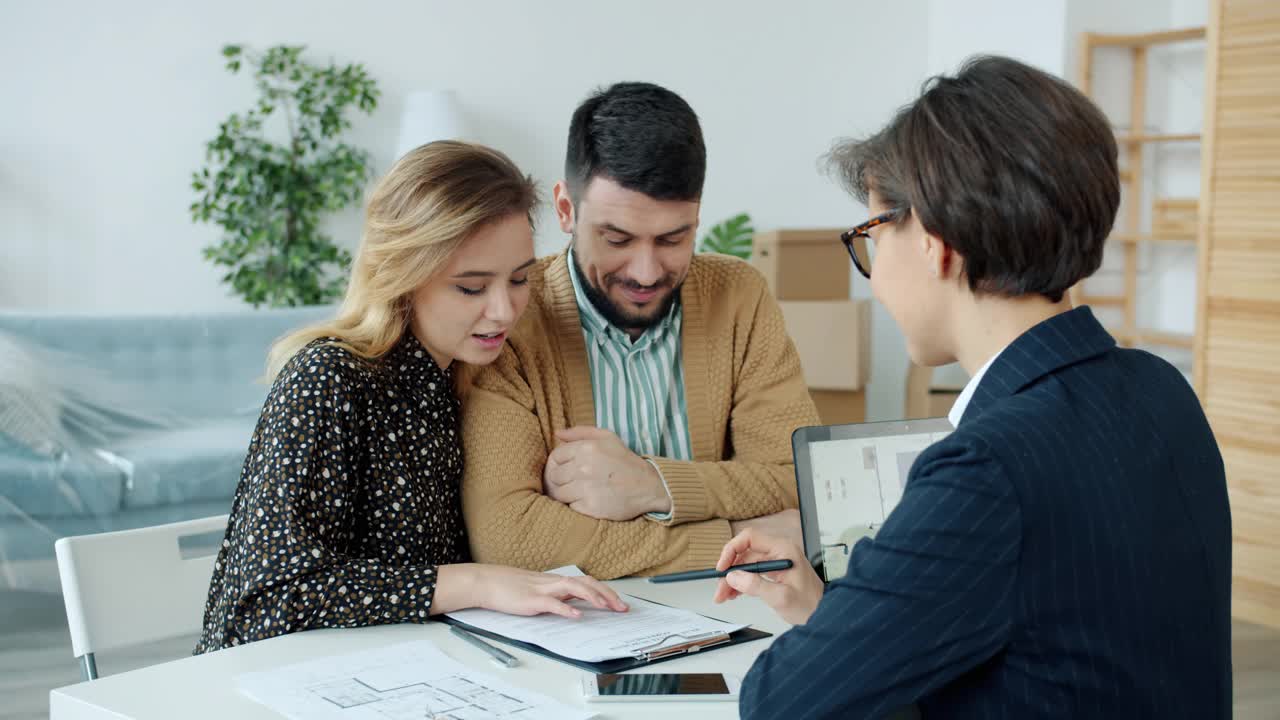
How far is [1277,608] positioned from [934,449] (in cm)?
343

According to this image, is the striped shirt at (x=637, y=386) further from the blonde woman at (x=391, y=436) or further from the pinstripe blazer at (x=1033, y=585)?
the pinstripe blazer at (x=1033, y=585)

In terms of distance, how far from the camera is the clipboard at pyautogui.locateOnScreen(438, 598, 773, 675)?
125 centimetres

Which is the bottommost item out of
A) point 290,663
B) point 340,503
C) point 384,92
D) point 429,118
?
point 290,663

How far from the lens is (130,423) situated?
3.66m

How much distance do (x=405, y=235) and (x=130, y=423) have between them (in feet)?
8.08

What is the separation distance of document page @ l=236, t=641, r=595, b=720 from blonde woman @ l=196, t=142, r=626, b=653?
0.13 metres

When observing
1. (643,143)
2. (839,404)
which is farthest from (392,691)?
(839,404)

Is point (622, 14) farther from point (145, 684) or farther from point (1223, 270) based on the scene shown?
point (145, 684)

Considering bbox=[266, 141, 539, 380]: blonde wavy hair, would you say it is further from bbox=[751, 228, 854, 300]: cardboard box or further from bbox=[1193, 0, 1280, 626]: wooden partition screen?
bbox=[751, 228, 854, 300]: cardboard box

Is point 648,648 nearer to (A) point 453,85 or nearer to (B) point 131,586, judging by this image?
(B) point 131,586

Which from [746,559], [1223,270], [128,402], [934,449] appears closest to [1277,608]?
[1223,270]

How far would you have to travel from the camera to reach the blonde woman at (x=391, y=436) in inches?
55.1

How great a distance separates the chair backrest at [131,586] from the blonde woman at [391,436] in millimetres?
119

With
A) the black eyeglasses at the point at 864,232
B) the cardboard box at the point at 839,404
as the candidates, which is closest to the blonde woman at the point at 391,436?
the black eyeglasses at the point at 864,232
